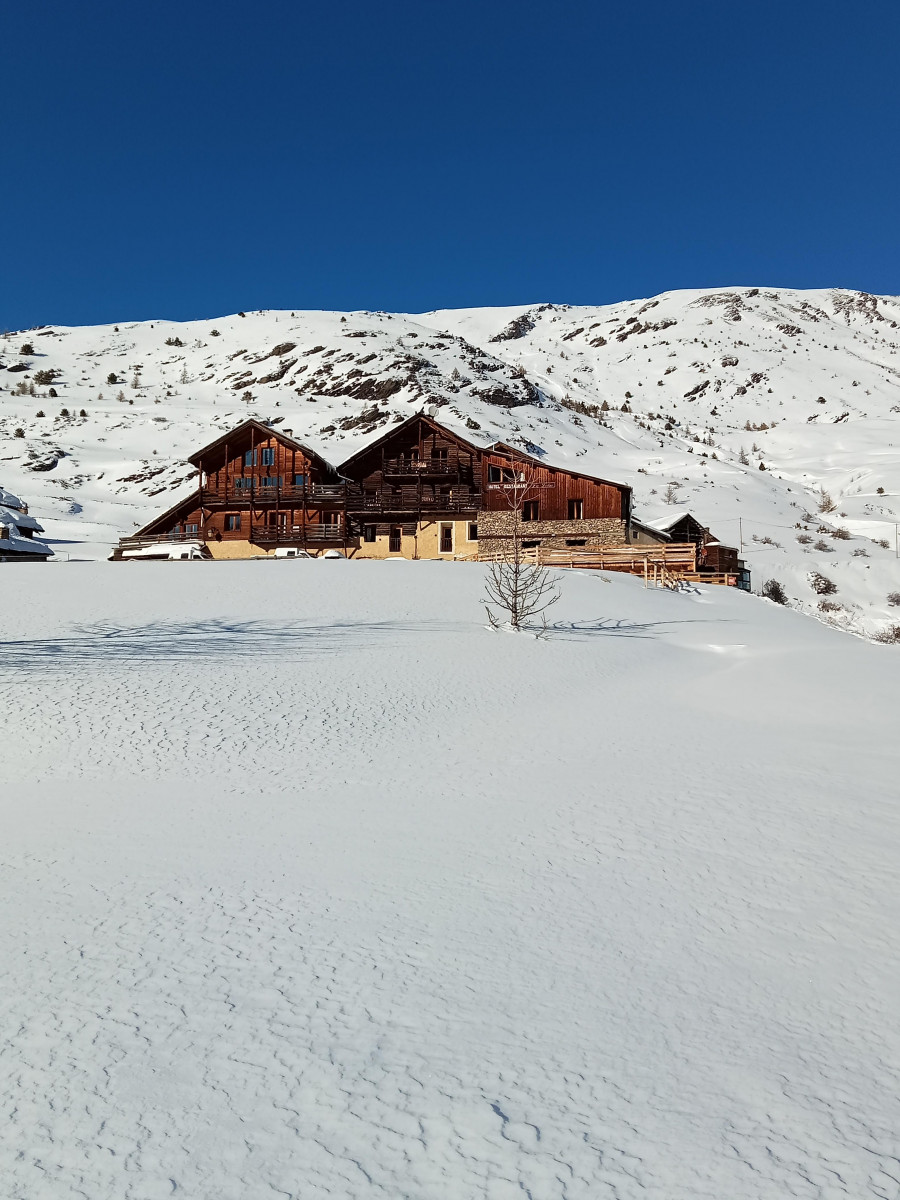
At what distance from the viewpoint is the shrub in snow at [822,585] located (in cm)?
5309

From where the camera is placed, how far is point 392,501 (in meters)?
49.4

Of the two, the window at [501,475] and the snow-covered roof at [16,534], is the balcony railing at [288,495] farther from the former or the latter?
the snow-covered roof at [16,534]

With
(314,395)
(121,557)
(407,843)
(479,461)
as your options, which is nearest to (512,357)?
(314,395)

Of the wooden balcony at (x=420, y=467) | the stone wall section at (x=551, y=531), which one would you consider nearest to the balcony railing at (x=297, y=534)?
the wooden balcony at (x=420, y=467)

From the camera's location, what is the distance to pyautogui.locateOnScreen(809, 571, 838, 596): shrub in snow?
53.1 meters

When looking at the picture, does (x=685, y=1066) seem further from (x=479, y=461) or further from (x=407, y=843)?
(x=479, y=461)

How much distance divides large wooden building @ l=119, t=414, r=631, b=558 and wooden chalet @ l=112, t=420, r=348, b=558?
7cm

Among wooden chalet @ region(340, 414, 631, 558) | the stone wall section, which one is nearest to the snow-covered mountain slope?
the stone wall section

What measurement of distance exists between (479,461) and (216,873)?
4548cm

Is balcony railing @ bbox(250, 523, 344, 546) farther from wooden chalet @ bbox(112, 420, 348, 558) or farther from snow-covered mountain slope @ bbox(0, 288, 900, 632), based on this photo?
snow-covered mountain slope @ bbox(0, 288, 900, 632)

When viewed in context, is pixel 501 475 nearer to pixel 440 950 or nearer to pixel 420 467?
pixel 420 467

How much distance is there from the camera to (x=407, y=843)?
677 cm

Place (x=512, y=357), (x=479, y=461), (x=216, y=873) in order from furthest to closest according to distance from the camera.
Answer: (x=512, y=357) < (x=479, y=461) < (x=216, y=873)

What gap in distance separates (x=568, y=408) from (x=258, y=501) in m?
54.7
